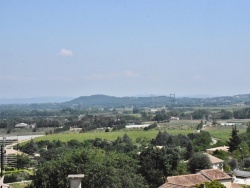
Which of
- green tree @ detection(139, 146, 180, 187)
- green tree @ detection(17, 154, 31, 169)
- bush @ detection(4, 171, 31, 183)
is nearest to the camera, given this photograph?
green tree @ detection(139, 146, 180, 187)

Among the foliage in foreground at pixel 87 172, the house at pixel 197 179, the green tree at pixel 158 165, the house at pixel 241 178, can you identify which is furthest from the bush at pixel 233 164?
the foliage in foreground at pixel 87 172

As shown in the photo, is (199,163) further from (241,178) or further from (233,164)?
(233,164)

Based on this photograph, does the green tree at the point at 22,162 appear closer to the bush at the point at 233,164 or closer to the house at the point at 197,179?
the bush at the point at 233,164

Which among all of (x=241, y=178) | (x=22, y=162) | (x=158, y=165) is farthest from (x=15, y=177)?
(x=241, y=178)

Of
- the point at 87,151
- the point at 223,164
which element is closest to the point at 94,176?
the point at 87,151

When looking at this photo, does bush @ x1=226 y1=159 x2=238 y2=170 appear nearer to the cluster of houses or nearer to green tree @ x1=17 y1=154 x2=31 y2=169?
the cluster of houses

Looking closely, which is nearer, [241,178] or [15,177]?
[241,178]

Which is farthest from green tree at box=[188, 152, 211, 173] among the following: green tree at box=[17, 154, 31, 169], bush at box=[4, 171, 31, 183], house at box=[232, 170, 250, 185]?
green tree at box=[17, 154, 31, 169]

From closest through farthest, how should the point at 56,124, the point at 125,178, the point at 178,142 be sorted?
the point at 125,178, the point at 178,142, the point at 56,124

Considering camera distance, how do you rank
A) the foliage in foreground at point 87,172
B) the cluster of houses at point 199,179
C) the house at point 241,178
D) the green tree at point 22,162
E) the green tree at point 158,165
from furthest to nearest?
1. the green tree at point 22,162
2. the house at point 241,178
3. the green tree at point 158,165
4. the foliage in foreground at point 87,172
5. the cluster of houses at point 199,179

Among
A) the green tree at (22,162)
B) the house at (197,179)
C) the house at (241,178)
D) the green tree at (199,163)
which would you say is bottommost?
the green tree at (22,162)

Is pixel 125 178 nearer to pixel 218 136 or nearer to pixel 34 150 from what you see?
pixel 34 150
